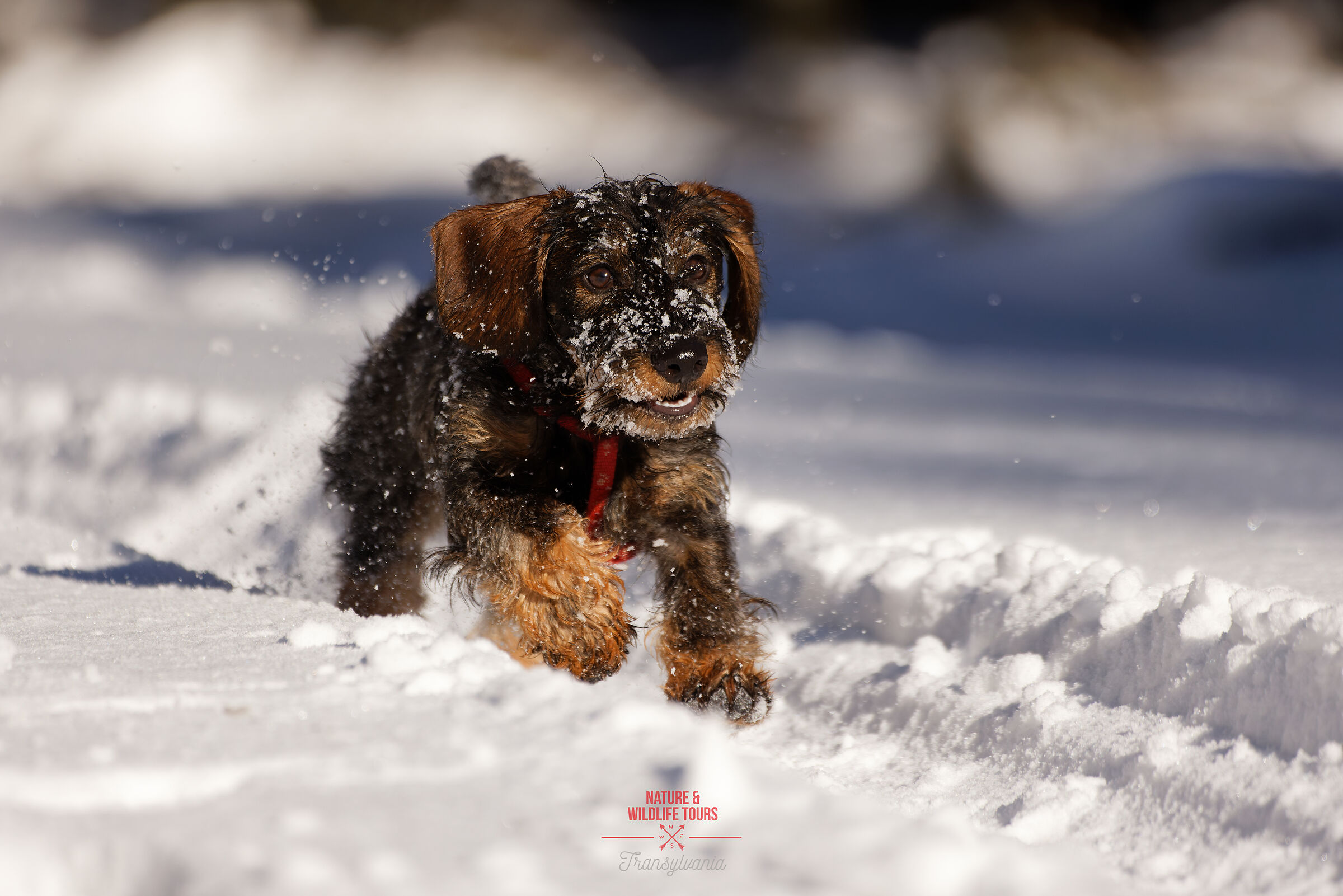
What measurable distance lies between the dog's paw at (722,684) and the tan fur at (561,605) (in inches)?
6.9

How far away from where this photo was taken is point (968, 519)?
498cm

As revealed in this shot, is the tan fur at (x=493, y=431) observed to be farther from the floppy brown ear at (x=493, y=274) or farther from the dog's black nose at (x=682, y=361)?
the dog's black nose at (x=682, y=361)

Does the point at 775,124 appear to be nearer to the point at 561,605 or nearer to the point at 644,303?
the point at 644,303

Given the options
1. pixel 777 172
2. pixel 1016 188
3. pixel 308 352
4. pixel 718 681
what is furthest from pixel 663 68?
pixel 718 681

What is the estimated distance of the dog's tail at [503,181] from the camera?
3.91m

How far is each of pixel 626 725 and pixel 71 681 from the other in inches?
44.6

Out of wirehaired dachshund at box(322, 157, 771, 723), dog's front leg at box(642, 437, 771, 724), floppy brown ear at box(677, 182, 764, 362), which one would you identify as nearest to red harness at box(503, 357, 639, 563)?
wirehaired dachshund at box(322, 157, 771, 723)

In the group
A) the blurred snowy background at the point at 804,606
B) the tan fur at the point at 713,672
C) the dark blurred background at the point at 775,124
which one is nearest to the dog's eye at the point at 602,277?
the blurred snowy background at the point at 804,606

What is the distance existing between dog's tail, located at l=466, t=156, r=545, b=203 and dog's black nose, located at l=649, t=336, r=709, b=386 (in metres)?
1.43

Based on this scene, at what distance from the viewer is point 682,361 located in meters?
2.71

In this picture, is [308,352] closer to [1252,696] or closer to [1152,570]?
[1152,570]

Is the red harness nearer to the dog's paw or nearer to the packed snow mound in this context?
the dog's paw

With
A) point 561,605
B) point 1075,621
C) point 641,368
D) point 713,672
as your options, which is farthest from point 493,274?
point 1075,621

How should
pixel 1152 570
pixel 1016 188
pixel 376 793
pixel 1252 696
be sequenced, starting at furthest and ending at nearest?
pixel 1016 188 → pixel 1152 570 → pixel 1252 696 → pixel 376 793
